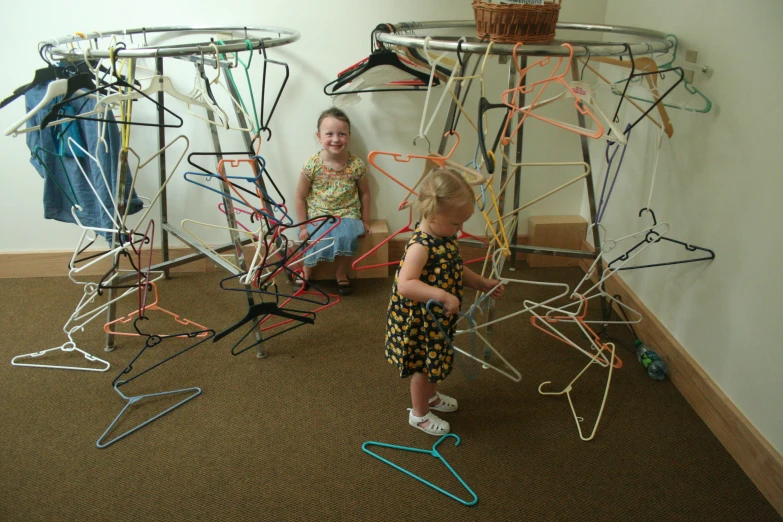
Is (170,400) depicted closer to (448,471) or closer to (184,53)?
(448,471)

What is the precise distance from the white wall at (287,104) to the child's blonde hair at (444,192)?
1165mm

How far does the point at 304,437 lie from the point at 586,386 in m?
0.96

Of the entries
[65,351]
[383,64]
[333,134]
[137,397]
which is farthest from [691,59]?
[65,351]

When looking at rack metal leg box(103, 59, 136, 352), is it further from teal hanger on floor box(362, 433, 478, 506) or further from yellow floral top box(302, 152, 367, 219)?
teal hanger on floor box(362, 433, 478, 506)

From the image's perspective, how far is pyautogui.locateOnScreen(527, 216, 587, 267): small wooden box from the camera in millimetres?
2689

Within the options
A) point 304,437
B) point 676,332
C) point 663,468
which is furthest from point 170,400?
point 676,332

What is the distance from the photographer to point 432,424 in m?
1.68

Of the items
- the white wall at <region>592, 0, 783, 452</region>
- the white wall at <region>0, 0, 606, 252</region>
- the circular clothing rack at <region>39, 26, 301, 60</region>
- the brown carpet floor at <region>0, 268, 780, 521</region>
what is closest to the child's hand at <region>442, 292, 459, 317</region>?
the brown carpet floor at <region>0, 268, 780, 521</region>

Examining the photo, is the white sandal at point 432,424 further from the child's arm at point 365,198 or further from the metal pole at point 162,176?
the metal pole at point 162,176

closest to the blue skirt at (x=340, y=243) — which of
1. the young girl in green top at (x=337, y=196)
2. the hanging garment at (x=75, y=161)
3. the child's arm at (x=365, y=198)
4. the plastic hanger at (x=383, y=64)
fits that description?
the young girl in green top at (x=337, y=196)

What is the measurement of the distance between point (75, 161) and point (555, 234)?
6.93ft

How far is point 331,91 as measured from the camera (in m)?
2.44

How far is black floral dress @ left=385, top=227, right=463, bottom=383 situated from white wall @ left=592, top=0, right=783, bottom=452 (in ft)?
2.66

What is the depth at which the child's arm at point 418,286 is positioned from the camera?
1389 mm
